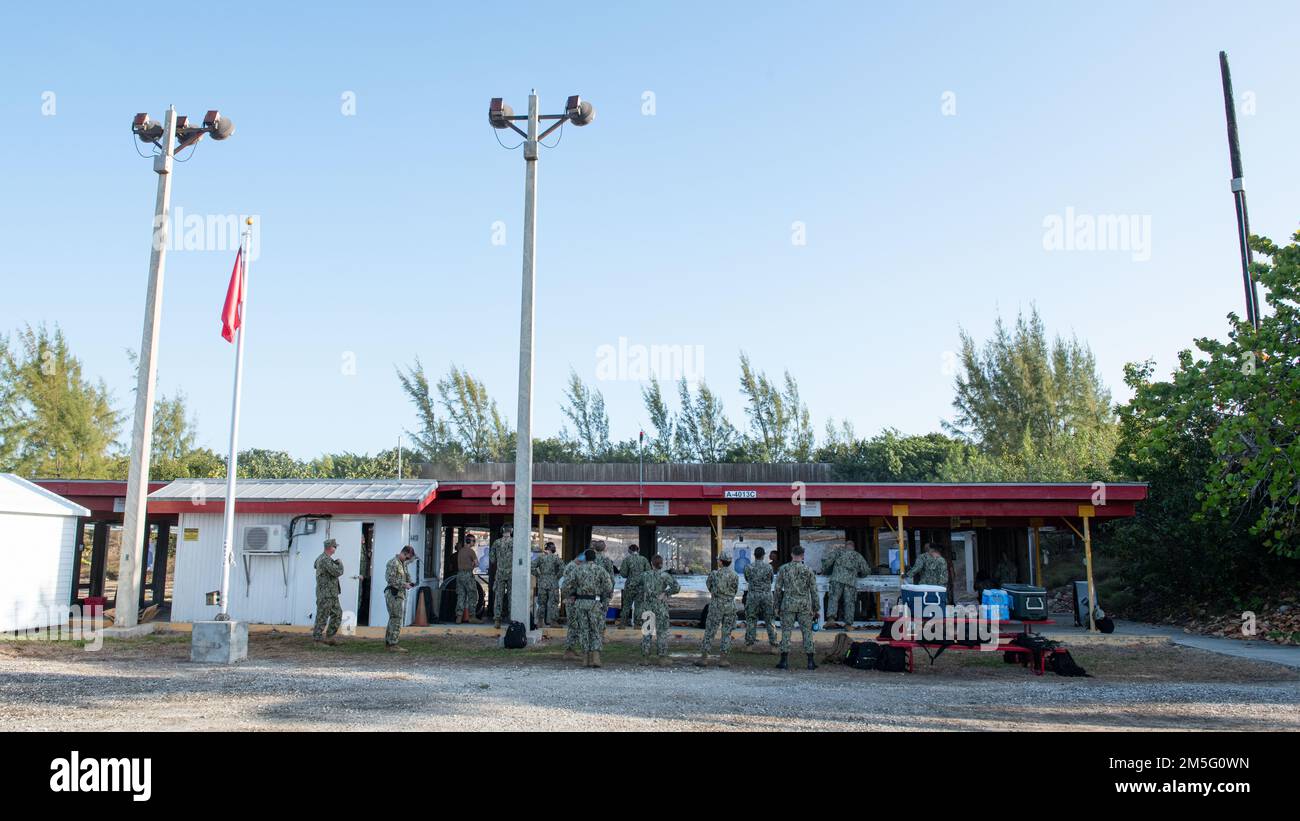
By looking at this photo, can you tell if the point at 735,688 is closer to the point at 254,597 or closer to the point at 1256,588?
the point at 254,597

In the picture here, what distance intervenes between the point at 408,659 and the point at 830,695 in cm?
651

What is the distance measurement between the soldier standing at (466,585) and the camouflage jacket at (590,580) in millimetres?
5380

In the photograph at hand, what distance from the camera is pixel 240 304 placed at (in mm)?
14398

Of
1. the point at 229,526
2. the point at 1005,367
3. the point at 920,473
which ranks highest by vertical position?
the point at 1005,367

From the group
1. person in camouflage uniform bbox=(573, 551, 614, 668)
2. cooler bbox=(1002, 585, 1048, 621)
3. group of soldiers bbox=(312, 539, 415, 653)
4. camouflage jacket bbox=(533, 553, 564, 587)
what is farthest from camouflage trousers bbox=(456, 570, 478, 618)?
cooler bbox=(1002, 585, 1048, 621)

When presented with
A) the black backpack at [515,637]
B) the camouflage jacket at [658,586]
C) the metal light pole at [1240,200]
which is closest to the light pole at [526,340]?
the black backpack at [515,637]

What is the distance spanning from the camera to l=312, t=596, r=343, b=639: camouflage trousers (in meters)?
14.8

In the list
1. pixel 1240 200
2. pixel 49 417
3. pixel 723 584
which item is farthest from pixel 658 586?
pixel 49 417

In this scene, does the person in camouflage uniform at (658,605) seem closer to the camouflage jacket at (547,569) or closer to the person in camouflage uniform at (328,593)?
the camouflage jacket at (547,569)

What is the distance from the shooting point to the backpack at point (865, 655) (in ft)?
42.7

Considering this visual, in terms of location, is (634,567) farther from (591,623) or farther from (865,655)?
(865,655)

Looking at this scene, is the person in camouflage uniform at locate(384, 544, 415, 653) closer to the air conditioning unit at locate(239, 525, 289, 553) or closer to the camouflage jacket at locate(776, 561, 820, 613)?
the air conditioning unit at locate(239, 525, 289, 553)

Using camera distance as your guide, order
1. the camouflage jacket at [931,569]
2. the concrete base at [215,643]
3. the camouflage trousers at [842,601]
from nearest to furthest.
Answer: the concrete base at [215,643] → the camouflage jacket at [931,569] → the camouflage trousers at [842,601]
